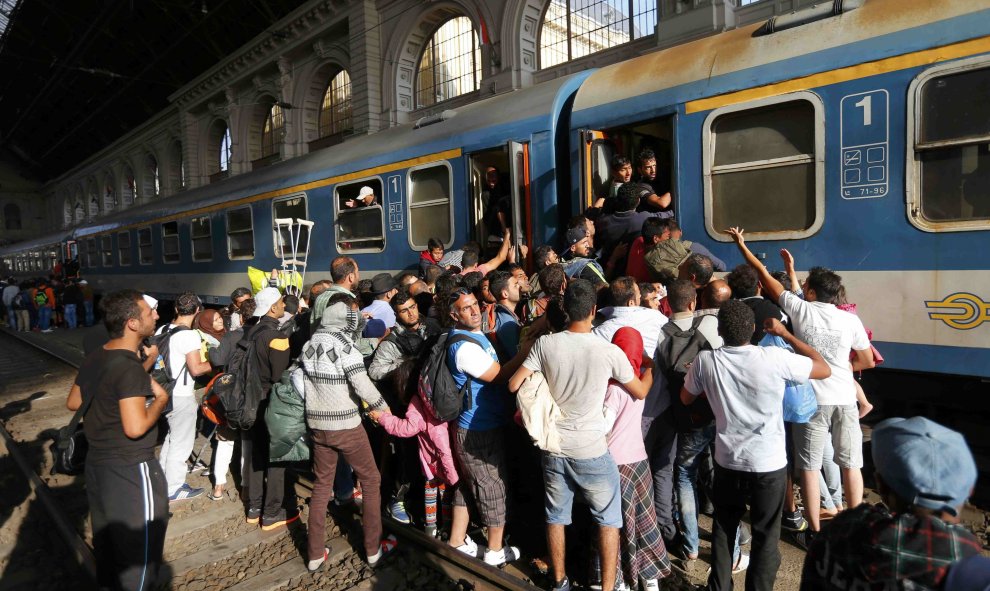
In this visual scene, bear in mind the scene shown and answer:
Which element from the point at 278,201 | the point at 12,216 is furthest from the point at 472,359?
the point at 12,216

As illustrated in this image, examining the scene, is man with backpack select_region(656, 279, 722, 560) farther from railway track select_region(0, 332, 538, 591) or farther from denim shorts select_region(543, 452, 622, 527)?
railway track select_region(0, 332, 538, 591)

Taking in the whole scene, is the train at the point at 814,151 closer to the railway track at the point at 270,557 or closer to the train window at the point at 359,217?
the train window at the point at 359,217

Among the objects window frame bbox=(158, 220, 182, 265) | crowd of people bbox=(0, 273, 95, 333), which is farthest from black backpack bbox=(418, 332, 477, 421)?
crowd of people bbox=(0, 273, 95, 333)

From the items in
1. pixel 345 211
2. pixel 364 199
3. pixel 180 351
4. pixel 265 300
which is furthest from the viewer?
pixel 345 211

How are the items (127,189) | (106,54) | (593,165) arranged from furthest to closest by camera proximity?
(127,189) < (106,54) < (593,165)

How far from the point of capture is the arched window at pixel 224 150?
90.1 feet

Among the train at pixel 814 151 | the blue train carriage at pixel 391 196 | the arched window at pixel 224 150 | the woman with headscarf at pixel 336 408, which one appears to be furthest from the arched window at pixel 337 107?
the woman with headscarf at pixel 336 408

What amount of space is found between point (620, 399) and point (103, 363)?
2616 mm

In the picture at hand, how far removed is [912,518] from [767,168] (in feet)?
11.6

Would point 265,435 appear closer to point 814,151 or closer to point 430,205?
point 430,205

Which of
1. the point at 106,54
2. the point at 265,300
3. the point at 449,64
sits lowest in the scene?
the point at 265,300

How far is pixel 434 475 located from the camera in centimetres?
375

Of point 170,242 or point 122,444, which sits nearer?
point 122,444

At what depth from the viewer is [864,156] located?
12.6 ft
